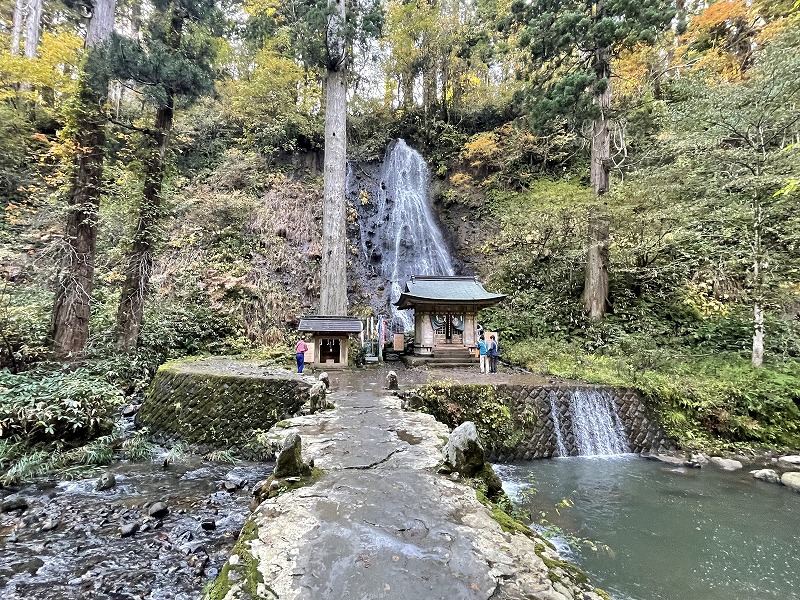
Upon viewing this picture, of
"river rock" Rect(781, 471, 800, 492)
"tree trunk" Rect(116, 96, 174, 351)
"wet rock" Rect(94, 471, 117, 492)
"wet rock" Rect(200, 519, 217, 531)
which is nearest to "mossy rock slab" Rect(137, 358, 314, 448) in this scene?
"wet rock" Rect(94, 471, 117, 492)

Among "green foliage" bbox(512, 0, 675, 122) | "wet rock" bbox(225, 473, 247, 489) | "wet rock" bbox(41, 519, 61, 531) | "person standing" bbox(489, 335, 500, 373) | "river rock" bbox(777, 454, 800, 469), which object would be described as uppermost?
"green foliage" bbox(512, 0, 675, 122)

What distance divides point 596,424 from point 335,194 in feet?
32.4

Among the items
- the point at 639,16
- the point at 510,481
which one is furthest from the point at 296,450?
the point at 639,16

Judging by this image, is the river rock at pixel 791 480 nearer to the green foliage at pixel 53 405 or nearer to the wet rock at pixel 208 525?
the wet rock at pixel 208 525

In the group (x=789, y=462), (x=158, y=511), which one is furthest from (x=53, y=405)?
(x=789, y=462)

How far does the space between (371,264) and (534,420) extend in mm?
12421

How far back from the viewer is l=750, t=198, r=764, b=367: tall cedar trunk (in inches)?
366

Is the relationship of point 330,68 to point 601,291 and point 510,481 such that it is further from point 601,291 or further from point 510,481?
point 510,481

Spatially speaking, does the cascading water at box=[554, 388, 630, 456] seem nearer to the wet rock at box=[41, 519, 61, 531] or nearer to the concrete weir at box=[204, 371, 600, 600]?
the concrete weir at box=[204, 371, 600, 600]

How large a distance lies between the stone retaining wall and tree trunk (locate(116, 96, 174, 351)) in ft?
31.4

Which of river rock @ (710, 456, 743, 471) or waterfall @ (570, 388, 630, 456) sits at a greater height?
waterfall @ (570, 388, 630, 456)

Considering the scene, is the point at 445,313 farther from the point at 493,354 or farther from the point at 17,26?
the point at 17,26

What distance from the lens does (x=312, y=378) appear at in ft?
28.9

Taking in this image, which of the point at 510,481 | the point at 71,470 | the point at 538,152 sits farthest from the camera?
the point at 538,152
